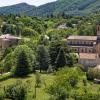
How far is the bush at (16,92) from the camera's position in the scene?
52781 mm

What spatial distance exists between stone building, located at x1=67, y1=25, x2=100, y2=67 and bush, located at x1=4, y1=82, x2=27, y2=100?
23.4 m

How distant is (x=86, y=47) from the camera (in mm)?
88125

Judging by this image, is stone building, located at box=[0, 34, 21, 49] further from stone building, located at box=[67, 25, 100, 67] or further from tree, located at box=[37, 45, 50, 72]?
tree, located at box=[37, 45, 50, 72]

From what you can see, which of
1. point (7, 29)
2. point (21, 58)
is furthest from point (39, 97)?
point (7, 29)

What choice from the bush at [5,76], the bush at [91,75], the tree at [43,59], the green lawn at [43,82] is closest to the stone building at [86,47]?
the tree at [43,59]

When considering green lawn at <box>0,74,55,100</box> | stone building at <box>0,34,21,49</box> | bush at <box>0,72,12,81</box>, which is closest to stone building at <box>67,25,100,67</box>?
green lawn at <box>0,74,55,100</box>

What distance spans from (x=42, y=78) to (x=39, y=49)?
11588 millimetres

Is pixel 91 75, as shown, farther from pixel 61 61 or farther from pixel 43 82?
pixel 43 82

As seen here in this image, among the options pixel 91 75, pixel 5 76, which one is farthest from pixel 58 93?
pixel 5 76

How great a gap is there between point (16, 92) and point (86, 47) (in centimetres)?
3766

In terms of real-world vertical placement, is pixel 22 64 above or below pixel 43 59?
below

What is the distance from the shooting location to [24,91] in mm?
52750

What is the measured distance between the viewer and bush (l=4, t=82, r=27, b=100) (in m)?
52.8

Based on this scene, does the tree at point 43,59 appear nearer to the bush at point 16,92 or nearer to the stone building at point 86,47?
the stone building at point 86,47
